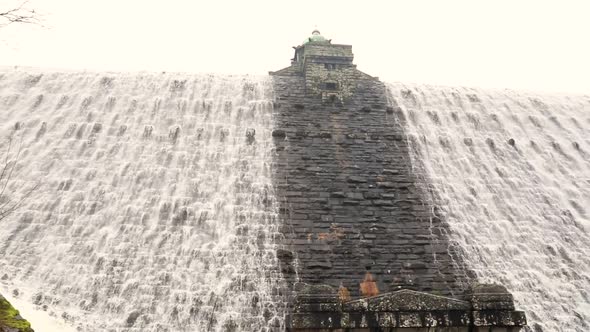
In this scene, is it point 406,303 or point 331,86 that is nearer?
point 406,303

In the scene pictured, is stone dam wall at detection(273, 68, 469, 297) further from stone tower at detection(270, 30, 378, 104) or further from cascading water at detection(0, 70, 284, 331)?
cascading water at detection(0, 70, 284, 331)

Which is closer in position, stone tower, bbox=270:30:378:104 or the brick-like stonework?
the brick-like stonework

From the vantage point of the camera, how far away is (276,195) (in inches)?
492

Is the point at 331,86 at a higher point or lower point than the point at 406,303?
higher

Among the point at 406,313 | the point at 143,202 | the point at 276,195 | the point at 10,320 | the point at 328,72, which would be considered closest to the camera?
the point at 406,313

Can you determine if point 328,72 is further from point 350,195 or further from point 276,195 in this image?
point 276,195

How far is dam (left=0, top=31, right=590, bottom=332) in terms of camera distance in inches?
395

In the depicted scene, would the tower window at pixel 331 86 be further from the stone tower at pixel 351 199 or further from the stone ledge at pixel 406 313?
the stone ledge at pixel 406 313

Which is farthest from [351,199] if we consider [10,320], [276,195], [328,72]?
[10,320]

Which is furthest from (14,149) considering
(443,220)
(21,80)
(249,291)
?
(443,220)

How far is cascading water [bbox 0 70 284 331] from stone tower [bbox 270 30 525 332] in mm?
684

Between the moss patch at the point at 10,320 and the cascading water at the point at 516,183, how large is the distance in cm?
957

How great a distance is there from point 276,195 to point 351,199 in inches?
83.7

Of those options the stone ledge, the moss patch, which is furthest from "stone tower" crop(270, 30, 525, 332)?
the moss patch
